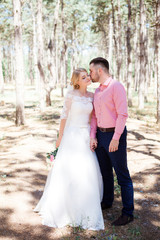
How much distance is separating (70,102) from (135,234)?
85.3 inches

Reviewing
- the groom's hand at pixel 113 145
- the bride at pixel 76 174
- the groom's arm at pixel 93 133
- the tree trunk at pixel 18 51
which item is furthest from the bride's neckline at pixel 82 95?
the tree trunk at pixel 18 51

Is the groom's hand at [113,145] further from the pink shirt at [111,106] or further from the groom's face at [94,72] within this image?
the groom's face at [94,72]

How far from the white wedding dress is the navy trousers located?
0.54 ft

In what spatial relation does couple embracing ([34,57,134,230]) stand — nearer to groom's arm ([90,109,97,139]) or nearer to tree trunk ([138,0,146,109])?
groom's arm ([90,109,97,139])

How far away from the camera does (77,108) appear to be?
3625 millimetres

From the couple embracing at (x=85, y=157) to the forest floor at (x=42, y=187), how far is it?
8.3 inches

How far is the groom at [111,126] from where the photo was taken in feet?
10.7

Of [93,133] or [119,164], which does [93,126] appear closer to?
[93,133]

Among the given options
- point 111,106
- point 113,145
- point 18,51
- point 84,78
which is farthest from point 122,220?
point 18,51

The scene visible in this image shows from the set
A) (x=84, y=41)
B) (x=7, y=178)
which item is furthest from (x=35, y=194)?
(x=84, y=41)

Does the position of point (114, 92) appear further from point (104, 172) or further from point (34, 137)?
point (34, 137)

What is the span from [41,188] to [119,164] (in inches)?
86.6

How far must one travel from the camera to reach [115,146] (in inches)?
130

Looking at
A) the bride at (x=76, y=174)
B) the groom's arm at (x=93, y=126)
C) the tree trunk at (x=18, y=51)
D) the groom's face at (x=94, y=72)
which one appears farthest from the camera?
the tree trunk at (x=18, y=51)
